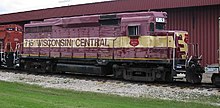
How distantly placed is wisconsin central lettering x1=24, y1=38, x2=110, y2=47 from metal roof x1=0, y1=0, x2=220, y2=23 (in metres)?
7.13

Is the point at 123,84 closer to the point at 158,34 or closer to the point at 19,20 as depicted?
the point at 158,34

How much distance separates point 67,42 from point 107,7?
7.88 metres

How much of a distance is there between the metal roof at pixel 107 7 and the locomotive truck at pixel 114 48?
18.2ft

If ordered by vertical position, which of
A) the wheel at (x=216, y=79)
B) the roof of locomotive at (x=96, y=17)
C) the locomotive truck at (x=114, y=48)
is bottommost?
the wheel at (x=216, y=79)

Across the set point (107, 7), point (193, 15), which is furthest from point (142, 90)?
point (107, 7)

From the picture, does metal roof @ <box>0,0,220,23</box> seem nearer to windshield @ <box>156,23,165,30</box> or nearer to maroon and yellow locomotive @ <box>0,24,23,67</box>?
maroon and yellow locomotive @ <box>0,24,23,67</box>

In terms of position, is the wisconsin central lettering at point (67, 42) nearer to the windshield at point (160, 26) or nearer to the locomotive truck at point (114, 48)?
the locomotive truck at point (114, 48)

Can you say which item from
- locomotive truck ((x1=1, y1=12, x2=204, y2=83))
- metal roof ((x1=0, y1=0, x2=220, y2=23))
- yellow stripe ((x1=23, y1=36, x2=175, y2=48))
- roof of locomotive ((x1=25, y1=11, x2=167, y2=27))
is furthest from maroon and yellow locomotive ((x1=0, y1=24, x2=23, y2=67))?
metal roof ((x1=0, y1=0, x2=220, y2=23))

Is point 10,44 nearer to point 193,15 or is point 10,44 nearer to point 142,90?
point 193,15

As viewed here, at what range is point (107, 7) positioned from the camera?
28906mm

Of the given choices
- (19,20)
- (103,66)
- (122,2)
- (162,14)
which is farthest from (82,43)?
(19,20)

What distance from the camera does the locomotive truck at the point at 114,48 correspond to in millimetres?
17172

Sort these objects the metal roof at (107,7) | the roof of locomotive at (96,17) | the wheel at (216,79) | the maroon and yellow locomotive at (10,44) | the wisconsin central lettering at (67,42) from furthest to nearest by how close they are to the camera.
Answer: the maroon and yellow locomotive at (10,44) → the metal roof at (107,7) → the wisconsin central lettering at (67,42) → the roof of locomotive at (96,17) → the wheel at (216,79)

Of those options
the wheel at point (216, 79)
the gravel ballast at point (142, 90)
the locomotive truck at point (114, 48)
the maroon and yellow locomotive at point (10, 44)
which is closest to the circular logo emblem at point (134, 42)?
the locomotive truck at point (114, 48)
